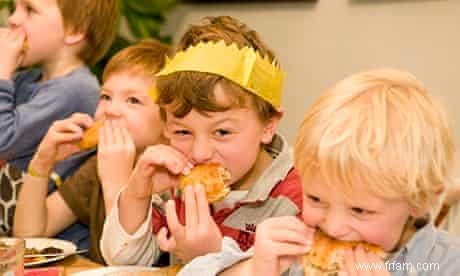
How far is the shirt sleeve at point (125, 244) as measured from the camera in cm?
155

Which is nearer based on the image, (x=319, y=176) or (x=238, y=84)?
(x=319, y=176)

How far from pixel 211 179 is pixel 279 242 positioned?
1.08 feet

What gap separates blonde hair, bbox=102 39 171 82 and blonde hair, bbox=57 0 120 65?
1.21ft

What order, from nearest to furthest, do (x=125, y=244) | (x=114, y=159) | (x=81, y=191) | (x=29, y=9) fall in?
(x=125, y=244)
(x=114, y=159)
(x=81, y=191)
(x=29, y=9)

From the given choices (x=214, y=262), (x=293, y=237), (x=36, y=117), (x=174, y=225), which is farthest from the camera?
(x=36, y=117)

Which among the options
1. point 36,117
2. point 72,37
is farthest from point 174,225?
point 72,37

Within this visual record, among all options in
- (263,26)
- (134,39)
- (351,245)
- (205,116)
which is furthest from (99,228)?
(134,39)

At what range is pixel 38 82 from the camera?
2.29m

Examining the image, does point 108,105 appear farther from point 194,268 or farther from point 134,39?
point 134,39

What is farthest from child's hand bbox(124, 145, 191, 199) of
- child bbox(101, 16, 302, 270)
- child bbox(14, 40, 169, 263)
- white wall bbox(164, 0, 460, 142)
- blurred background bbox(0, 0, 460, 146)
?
white wall bbox(164, 0, 460, 142)

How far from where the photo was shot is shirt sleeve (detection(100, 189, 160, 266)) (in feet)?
5.08

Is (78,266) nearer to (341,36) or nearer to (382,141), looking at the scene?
(382,141)

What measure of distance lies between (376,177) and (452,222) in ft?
3.44

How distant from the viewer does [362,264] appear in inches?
43.5
